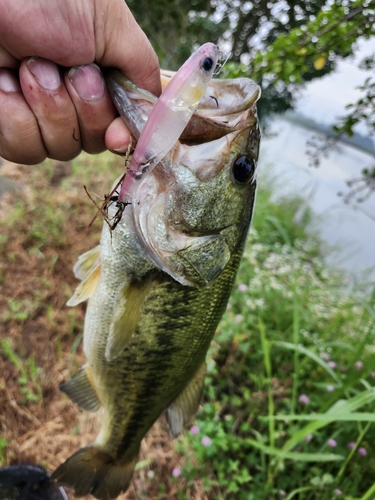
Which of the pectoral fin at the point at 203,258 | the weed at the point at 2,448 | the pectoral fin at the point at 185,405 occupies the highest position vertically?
the pectoral fin at the point at 203,258

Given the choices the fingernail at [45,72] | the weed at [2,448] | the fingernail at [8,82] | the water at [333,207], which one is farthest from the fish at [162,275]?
the water at [333,207]

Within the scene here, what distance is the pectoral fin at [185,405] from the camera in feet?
5.17

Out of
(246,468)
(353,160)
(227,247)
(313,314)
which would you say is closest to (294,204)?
(313,314)

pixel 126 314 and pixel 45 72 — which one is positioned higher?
pixel 45 72

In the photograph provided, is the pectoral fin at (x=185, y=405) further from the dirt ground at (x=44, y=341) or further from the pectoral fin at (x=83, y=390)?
the dirt ground at (x=44, y=341)

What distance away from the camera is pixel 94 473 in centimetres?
160

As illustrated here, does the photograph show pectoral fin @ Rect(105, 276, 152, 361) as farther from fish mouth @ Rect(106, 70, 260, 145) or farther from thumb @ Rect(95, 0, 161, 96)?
thumb @ Rect(95, 0, 161, 96)

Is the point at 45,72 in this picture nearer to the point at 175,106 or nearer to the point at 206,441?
the point at 175,106

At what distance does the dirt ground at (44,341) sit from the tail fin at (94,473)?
1.96 feet

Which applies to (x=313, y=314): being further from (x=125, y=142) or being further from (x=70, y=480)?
(x=125, y=142)

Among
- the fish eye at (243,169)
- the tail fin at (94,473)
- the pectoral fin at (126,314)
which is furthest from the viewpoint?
the tail fin at (94,473)

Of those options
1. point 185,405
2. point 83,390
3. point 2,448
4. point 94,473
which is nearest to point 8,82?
point 83,390

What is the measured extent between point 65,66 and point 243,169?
61 centimetres

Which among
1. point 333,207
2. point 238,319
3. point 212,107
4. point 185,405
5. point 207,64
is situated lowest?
point 238,319
